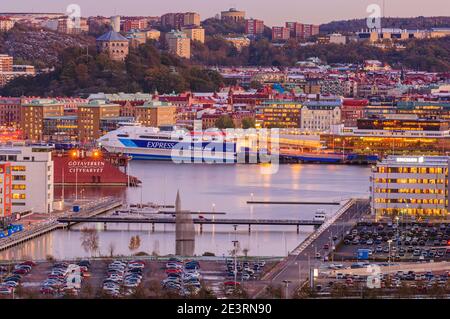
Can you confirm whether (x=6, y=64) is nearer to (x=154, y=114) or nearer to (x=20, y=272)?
(x=154, y=114)

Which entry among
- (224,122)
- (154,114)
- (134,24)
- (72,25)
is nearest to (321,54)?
(134,24)

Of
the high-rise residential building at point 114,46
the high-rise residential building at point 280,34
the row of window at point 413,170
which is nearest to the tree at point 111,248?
the row of window at point 413,170

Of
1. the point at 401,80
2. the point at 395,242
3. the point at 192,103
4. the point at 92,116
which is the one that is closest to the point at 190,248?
the point at 395,242

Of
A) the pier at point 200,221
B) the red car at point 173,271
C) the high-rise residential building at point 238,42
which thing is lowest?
the pier at point 200,221

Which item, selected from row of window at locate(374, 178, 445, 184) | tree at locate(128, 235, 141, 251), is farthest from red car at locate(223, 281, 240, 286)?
row of window at locate(374, 178, 445, 184)

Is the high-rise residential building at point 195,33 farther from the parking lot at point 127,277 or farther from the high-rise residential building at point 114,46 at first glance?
the parking lot at point 127,277

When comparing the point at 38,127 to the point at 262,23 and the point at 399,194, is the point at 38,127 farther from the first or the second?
the point at 262,23

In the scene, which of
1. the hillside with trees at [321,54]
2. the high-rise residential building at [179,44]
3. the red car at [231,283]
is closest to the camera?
the red car at [231,283]

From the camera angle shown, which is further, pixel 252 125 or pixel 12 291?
pixel 252 125
